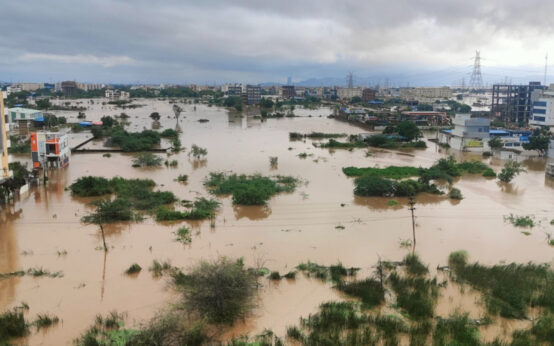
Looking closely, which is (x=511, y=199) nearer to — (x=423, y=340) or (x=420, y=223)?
(x=420, y=223)

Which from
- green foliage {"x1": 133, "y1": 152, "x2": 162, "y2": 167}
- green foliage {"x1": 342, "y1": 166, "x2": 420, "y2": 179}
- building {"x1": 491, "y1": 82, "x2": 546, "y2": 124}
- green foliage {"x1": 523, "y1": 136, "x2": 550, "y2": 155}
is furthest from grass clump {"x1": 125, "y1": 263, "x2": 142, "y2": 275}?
building {"x1": 491, "y1": 82, "x2": 546, "y2": 124}

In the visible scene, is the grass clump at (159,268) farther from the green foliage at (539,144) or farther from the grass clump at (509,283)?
the green foliage at (539,144)

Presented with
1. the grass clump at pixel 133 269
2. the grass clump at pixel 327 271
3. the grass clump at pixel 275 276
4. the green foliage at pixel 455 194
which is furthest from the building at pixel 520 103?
the grass clump at pixel 133 269

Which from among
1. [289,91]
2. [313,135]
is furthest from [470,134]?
[289,91]

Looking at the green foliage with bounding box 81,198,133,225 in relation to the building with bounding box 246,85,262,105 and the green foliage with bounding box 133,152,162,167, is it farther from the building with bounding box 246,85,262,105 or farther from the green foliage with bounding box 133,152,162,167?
the building with bounding box 246,85,262,105

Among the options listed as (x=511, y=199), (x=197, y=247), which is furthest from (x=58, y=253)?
(x=511, y=199)

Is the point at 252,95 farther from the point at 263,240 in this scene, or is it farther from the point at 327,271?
the point at 327,271

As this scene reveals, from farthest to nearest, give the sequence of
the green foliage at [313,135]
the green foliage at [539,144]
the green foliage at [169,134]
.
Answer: the green foliage at [313,135], the green foliage at [169,134], the green foliage at [539,144]

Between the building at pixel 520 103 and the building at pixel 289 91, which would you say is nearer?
the building at pixel 520 103
